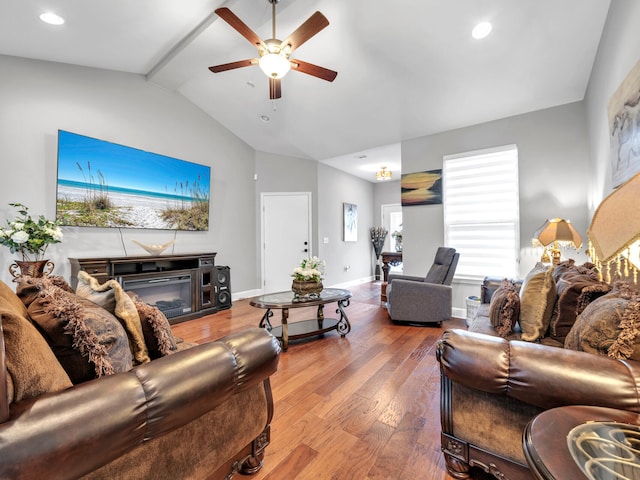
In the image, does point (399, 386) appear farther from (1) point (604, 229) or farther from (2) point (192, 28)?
(2) point (192, 28)

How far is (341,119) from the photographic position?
434 cm

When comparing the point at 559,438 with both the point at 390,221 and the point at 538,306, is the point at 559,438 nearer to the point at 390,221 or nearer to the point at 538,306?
the point at 538,306

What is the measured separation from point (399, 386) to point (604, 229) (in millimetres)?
1806

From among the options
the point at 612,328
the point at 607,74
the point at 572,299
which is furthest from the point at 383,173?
the point at 612,328

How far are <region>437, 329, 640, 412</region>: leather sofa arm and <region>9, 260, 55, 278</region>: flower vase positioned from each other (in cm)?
348

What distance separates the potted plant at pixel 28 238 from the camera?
266 cm

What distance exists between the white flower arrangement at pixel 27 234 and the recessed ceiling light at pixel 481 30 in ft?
15.0

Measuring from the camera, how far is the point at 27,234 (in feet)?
8.87

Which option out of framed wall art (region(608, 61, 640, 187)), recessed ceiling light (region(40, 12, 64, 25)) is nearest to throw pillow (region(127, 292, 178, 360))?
framed wall art (region(608, 61, 640, 187))

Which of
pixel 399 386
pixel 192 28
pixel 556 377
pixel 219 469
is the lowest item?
pixel 399 386

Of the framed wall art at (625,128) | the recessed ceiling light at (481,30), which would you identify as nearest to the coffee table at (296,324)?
the framed wall art at (625,128)

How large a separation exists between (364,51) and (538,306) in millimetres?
2978

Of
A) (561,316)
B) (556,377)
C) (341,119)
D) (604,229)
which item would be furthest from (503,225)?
(604,229)

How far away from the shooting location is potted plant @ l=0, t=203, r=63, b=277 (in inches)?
105
